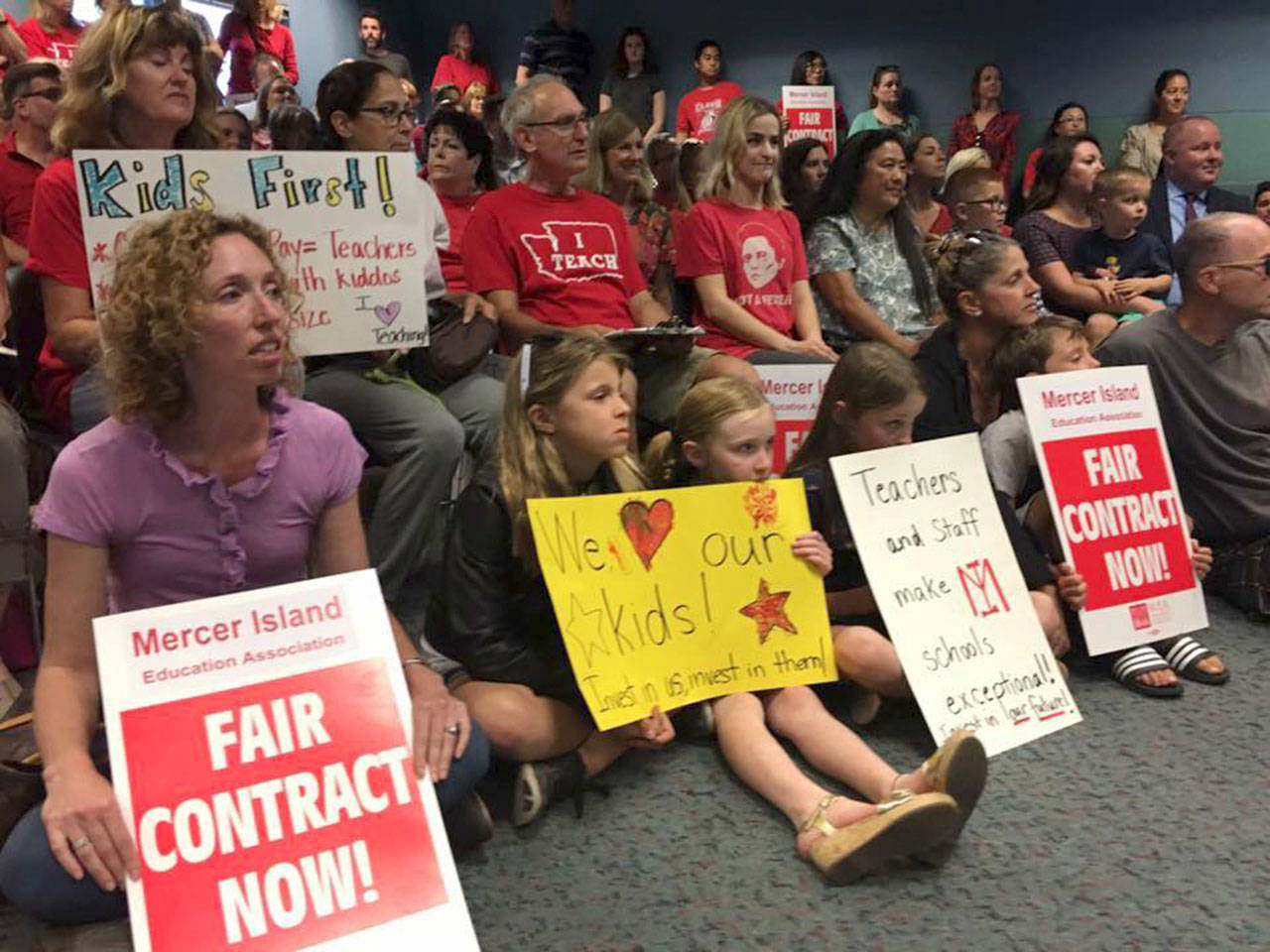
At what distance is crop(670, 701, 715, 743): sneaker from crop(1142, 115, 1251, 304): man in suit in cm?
305

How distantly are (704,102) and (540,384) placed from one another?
580 centimetres

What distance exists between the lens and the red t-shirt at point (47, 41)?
14.2 feet

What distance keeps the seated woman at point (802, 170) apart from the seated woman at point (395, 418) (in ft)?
5.66

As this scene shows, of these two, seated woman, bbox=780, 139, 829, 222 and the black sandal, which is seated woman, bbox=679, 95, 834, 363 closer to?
seated woman, bbox=780, 139, 829, 222

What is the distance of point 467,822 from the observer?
1656mm

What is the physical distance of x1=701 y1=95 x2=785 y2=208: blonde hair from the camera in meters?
3.25

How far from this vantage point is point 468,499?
6.22 ft

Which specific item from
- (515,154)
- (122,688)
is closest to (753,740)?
(122,688)

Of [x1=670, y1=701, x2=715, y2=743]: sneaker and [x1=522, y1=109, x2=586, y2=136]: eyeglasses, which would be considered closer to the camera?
[x1=670, y1=701, x2=715, y2=743]: sneaker

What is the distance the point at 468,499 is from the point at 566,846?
1.97 feet

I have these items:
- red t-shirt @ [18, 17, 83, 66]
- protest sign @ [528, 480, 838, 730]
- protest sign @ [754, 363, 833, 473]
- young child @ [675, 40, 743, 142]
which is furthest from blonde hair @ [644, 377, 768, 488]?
young child @ [675, 40, 743, 142]

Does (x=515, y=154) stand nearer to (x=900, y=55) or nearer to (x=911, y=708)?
(x=911, y=708)

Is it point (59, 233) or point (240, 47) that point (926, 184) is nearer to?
point (59, 233)

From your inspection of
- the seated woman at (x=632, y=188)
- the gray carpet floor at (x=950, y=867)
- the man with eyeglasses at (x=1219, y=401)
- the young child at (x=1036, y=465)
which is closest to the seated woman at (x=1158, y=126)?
the seated woman at (x=632, y=188)
